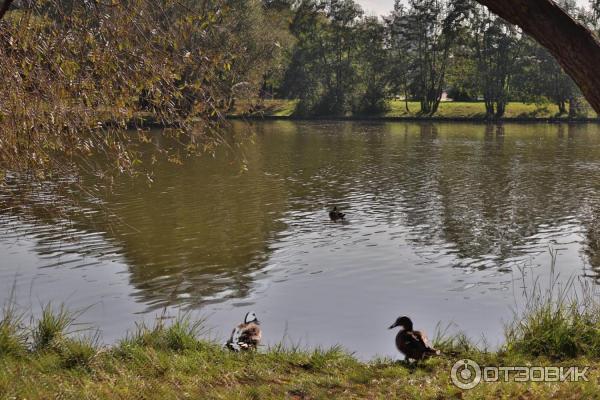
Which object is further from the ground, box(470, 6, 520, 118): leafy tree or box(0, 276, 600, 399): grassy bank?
box(470, 6, 520, 118): leafy tree

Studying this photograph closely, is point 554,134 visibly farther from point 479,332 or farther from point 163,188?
point 479,332

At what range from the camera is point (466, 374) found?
7.61m

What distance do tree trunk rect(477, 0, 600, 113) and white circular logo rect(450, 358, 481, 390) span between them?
10.2ft

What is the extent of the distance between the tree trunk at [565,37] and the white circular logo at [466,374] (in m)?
3.12

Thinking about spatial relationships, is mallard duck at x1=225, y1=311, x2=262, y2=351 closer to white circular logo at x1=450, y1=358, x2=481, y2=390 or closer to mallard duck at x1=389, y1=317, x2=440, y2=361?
mallard duck at x1=389, y1=317, x2=440, y2=361

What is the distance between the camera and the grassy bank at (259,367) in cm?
659

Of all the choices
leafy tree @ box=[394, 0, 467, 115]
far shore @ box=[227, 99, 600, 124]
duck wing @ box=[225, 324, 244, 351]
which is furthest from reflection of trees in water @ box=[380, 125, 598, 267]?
leafy tree @ box=[394, 0, 467, 115]

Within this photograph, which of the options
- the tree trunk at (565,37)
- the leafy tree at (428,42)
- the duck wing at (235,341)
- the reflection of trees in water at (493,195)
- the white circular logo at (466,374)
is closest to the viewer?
the tree trunk at (565,37)

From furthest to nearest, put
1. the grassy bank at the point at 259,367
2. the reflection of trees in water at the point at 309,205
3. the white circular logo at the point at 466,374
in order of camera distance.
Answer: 1. the reflection of trees in water at the point at 309,205
2. the white circular logo at the point at 466,374
3. the grassy bank at the point at 259,367

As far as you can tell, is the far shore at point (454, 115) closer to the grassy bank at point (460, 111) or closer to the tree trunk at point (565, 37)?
the grassy bank at point (460, 111)

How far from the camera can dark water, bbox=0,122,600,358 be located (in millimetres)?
12781

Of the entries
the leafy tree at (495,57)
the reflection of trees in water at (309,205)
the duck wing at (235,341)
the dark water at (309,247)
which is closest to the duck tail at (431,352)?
the dark water at (309,247)

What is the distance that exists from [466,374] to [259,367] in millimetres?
2403

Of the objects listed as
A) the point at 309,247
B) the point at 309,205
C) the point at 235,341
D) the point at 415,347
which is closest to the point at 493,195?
the point at 309,205
